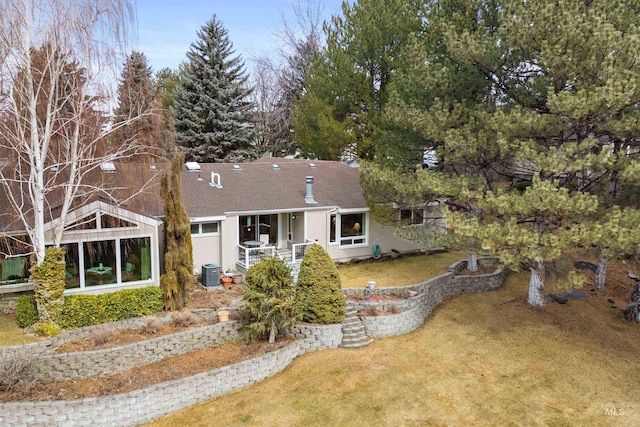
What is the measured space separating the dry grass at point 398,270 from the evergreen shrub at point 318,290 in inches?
126

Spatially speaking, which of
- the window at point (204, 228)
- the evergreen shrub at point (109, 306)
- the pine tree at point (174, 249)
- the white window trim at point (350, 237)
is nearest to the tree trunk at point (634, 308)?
the white window trim at point (350, 237)

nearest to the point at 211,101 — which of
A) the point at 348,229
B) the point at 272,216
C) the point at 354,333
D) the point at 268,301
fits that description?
the point at 272,216

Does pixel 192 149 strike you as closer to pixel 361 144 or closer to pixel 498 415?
pixel 361 144

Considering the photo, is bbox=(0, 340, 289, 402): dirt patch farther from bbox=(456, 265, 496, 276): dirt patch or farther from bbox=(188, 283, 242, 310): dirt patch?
bbox=(456, 265, 496, 276): dirt patch

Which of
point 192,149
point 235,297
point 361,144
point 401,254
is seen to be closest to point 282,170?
point 361,144

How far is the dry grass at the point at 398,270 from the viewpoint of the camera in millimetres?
16859

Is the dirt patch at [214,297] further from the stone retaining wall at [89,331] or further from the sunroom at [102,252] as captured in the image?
the sunroom at [102,252]

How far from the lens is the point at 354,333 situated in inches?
518

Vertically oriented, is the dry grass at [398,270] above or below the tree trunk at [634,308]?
above

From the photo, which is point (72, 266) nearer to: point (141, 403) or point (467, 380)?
point (141, 403)

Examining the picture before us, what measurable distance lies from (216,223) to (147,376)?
275 inches

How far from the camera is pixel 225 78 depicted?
2994cm

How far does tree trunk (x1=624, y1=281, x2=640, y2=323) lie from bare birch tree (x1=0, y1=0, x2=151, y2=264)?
1637 centimetres

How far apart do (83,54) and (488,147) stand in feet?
38.7
